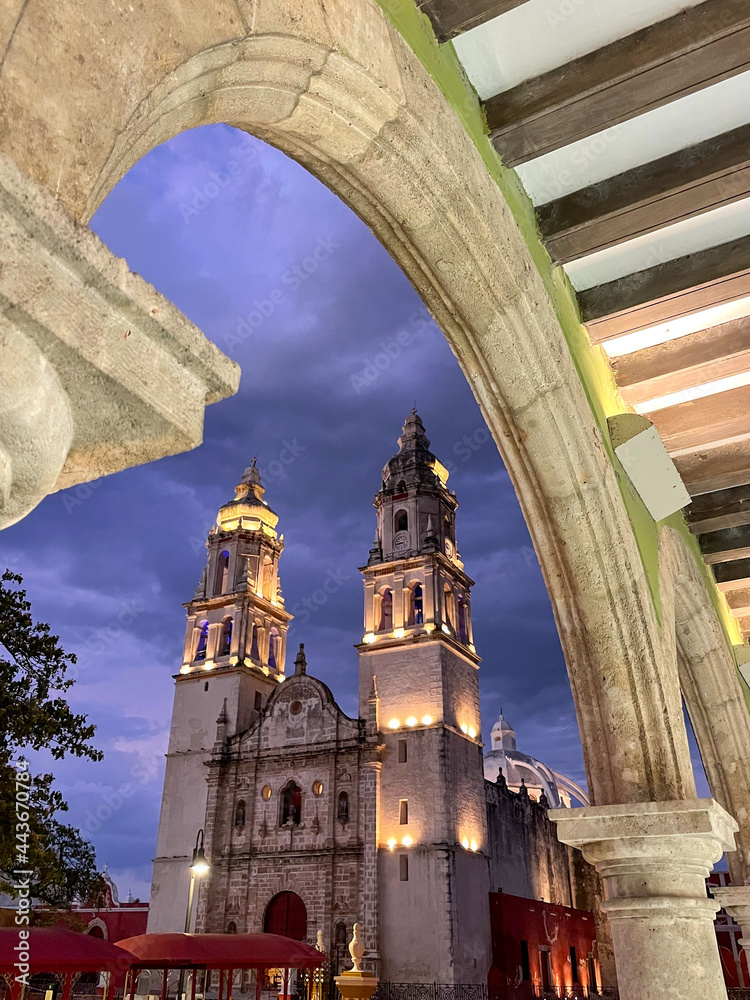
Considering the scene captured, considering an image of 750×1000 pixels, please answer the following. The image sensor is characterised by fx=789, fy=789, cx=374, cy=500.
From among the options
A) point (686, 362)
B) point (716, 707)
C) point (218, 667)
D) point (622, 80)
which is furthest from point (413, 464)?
point (622, 80)

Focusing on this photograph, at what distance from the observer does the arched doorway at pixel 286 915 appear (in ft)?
61.3

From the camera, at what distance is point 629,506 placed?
388 cm

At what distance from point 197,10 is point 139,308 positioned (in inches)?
26.1

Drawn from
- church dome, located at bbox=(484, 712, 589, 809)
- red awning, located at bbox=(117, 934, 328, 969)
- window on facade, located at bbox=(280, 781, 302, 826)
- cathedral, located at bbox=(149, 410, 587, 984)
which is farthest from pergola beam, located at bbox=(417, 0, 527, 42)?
church dome, located at bbox=(484, 712, 589, 809)

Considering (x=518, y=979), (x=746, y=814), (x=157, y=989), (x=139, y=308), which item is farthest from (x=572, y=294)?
(x=157, y=989)

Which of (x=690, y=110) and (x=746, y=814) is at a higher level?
(x=690, y=110)

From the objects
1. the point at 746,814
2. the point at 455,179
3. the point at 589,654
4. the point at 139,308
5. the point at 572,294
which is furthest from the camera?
the point at 746,814

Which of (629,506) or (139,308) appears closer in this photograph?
(139,308)

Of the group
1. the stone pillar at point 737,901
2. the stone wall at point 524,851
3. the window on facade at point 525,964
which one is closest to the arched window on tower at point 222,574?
the stone wall at point 524,851

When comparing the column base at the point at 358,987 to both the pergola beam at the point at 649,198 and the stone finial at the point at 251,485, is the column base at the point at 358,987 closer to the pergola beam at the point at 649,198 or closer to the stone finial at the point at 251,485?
the pergola beam at the point at 649,198

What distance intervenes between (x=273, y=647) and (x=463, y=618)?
20.6ft

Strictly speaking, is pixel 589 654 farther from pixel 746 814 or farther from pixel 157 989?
pixel 157 989

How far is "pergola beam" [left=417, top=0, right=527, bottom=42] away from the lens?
2.53 metres

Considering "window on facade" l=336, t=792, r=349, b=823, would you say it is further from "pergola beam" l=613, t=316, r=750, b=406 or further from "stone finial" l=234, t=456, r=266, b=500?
"pergola beam" l=613, t=316, r=750, b=406
